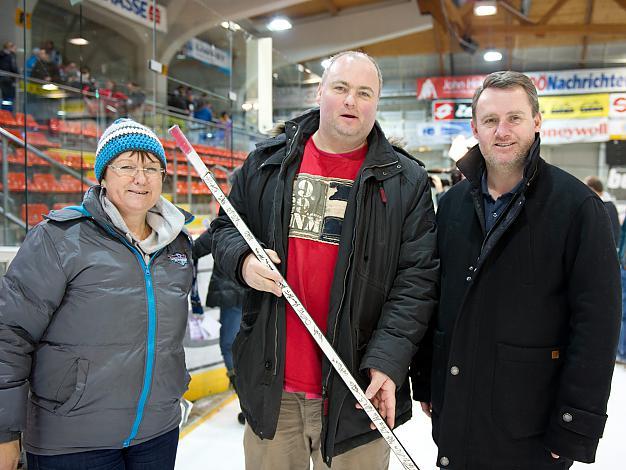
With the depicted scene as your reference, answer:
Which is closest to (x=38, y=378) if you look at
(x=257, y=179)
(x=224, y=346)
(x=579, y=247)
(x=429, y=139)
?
(x=257, y=179)

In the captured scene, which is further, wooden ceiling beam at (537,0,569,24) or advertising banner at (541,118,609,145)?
advertising banner at (541,118,609,145)

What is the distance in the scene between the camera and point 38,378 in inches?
53.1

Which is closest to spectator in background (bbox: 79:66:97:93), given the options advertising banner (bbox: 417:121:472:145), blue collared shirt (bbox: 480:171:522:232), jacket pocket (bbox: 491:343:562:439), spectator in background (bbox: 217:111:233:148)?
spectator in background (bbox: 217:111:233:148)

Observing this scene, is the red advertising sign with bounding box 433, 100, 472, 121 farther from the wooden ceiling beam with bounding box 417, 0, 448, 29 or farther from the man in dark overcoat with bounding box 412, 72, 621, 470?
the man in dark overcoat with bounding box 412, 72, 621, 470

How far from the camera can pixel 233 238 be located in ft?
4.99

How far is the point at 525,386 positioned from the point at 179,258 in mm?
986

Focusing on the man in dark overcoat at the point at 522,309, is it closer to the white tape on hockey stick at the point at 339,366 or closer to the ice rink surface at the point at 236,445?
the white tape on hockey stick at the point at 339,366

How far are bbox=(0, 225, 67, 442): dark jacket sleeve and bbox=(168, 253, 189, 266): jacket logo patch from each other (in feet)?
1.00

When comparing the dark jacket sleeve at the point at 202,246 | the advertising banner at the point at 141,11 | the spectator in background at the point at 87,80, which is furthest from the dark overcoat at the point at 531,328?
the advertising banner at the point at 141,11

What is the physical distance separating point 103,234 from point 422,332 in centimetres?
87

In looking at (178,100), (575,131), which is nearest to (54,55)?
(178,100)

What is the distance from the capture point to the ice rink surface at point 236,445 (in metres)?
2.80

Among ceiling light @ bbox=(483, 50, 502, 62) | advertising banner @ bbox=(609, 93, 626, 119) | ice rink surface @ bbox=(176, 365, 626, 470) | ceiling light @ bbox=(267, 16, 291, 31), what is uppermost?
ceiling light @ bbox=(483, 50, 502, 62)

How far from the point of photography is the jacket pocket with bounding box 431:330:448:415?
146cm
